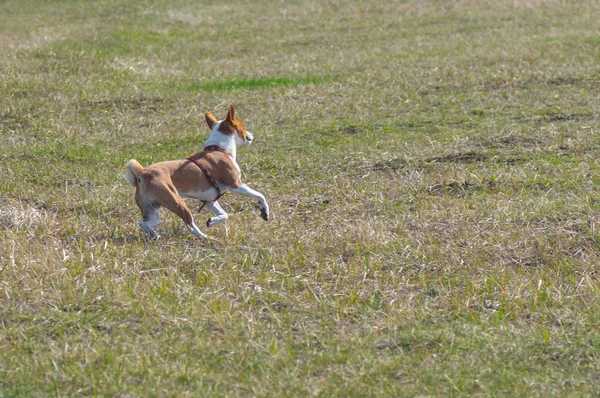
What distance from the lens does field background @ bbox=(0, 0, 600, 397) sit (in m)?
4.88

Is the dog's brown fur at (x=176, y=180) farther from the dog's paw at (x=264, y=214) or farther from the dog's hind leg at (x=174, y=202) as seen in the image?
the dog's paw at (x=264, y=214)

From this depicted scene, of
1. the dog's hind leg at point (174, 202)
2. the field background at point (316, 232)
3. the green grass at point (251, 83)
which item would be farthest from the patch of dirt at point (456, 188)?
the green grass at point (251, 83)

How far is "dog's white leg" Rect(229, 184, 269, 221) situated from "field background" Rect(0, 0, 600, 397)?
16 cm

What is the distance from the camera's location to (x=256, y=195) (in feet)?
24.2

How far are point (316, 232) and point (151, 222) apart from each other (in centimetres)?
128

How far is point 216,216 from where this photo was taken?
24.6 ft

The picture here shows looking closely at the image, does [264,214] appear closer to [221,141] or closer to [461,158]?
[221,141]

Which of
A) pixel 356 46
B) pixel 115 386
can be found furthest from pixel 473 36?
pixel 115 386

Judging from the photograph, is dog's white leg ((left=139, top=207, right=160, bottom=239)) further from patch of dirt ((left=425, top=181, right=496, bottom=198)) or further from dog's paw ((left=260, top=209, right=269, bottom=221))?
patch of dirt ((left=425, top=181, right=496, bottom=198))

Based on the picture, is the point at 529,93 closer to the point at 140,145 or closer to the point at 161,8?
the point at 140,145

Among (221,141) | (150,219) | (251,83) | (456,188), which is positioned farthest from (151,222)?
(251,83)

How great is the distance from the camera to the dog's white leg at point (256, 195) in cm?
739

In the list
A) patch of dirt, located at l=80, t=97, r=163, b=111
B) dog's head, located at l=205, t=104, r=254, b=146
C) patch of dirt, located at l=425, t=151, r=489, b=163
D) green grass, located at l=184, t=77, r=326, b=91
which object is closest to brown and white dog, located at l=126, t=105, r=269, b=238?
dog's head, located at l=205, t=104, r=254, b=146

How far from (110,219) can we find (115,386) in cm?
323
